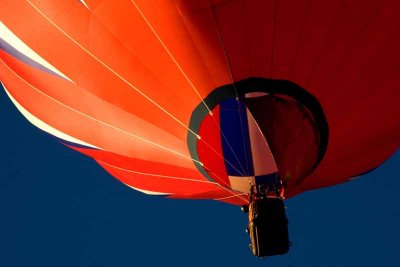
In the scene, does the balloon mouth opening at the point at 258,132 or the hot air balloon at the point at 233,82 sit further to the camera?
the balloon mouth opening at the point at 258,132

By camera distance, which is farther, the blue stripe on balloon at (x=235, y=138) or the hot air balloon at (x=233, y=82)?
the blue stripe on balloon at (x=235, y=138)

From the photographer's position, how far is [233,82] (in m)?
5.12

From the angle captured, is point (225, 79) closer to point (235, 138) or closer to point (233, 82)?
point (233, 82)

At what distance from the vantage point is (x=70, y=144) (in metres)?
6.80

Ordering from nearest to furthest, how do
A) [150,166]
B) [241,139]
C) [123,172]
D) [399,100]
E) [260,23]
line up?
[260,23], [241,139], [399,100], [150,166], [123,172]

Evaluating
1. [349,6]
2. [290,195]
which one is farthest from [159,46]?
[290,195]

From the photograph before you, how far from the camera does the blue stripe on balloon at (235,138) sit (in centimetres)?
523

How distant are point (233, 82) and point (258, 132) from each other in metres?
0.42

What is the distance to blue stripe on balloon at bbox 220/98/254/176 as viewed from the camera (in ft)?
17.1

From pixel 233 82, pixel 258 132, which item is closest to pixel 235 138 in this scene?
pixel 258 132

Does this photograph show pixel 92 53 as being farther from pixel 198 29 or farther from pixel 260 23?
pixel 260 23

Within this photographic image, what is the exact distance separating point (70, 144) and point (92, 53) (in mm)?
1554

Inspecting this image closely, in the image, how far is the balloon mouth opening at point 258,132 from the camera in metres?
5.20

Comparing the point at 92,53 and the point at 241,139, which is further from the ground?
the point at 92,53
